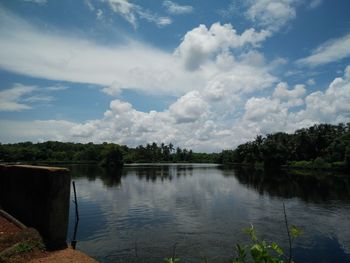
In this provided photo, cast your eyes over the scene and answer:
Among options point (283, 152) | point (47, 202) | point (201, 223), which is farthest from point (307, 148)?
point (47, 202)

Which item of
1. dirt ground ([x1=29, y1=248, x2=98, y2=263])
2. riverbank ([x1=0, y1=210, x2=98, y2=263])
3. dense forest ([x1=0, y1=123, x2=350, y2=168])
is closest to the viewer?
riverbank ([x1=0, y1=210, x2=98, y2=263])

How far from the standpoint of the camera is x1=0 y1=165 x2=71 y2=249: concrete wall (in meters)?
15.4

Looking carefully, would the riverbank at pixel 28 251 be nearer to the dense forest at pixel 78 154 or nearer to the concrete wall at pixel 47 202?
the concrete wall at pixel 47 202

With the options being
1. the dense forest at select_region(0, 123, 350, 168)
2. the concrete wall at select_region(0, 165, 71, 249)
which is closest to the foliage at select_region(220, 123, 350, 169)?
the dense forest at select_region(0, 123, 350, 168)

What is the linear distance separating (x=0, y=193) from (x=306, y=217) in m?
24.5

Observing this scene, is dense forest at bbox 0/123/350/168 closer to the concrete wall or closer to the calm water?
the calm water

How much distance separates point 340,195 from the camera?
137 feet

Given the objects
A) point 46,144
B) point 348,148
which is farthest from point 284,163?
point 46,144

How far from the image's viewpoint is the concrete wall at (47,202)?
15.4m

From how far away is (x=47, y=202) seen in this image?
608 inches

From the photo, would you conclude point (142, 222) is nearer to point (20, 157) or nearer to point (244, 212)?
point (244, 212)

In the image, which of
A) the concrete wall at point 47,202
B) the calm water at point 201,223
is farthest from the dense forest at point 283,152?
the concrete wall at point 47,202

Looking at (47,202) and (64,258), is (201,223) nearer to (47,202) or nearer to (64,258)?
(64,258)

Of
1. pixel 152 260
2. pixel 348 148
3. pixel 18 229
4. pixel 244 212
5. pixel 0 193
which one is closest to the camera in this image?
pixel 18 229
